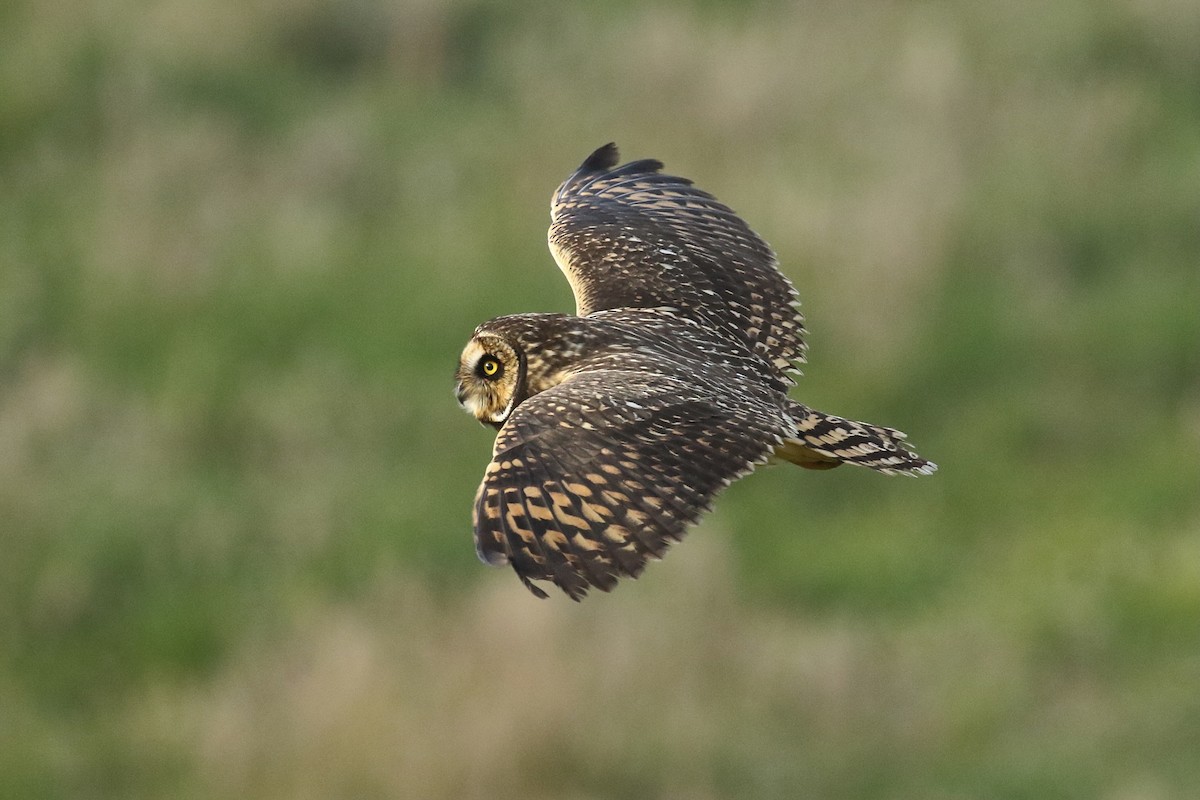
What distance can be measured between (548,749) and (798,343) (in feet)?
16.9

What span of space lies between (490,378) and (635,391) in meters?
0.60

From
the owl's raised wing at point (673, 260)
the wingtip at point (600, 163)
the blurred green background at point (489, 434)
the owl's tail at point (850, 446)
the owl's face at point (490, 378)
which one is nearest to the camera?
the owl's tail at point (850, 446)

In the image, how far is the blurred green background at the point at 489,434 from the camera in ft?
37.6

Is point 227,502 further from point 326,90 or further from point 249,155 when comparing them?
point 326,90

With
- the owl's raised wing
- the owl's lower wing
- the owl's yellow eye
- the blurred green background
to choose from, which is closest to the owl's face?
the owl's yellow eye

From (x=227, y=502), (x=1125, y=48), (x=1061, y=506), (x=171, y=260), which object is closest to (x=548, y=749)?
(x=227, y=502)

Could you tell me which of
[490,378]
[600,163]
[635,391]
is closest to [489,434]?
[600,163]

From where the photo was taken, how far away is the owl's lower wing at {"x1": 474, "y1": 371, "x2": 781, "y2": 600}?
4863 mm

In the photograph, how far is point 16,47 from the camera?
15445 millimetres

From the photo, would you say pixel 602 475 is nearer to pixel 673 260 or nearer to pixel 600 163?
pixel 673 260

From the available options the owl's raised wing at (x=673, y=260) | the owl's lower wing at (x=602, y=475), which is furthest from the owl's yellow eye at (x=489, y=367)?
the owl's raised wing at (x=673, y=260)

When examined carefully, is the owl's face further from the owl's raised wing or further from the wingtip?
the wingtip

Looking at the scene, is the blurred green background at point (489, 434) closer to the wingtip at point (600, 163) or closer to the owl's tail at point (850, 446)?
the wingtip at point (600, 163)

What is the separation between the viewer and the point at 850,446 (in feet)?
18.5
